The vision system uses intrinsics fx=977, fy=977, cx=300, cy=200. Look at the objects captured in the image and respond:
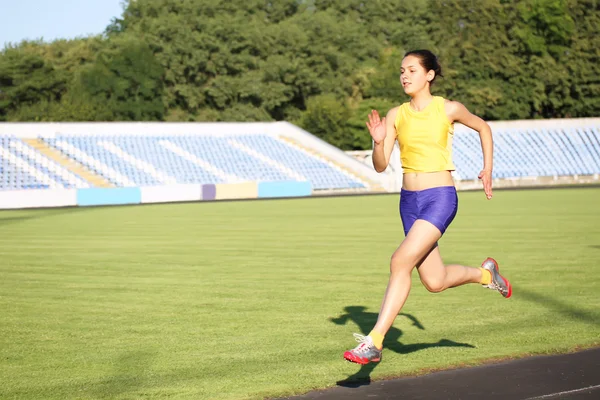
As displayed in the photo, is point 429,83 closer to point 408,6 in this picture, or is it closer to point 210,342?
point 210,342

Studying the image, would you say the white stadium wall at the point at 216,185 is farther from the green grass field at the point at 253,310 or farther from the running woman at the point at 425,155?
the running woman at the point at 425,155

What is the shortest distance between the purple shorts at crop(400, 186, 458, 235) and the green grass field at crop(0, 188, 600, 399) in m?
1.18

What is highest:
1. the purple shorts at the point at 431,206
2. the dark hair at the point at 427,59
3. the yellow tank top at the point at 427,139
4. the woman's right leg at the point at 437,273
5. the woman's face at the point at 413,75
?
the dark hair at the point at 427,59

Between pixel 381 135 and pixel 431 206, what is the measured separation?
2.12 ft

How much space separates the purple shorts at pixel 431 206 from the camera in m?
7.21

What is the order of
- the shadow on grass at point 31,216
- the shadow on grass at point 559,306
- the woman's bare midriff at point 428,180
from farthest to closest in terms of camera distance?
1. the shadow on grass at point 31,216
2. the shadow on grass at point 559,306
3. the woman's bare midriff at point 428,180

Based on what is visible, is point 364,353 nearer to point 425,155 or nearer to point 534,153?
point 425,155

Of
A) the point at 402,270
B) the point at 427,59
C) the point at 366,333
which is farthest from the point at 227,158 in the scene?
the point at 402,270

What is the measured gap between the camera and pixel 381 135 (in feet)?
23.8

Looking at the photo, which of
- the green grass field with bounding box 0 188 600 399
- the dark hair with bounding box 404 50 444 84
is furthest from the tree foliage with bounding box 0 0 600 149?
the dark hair with bounding box 404 50 444 84

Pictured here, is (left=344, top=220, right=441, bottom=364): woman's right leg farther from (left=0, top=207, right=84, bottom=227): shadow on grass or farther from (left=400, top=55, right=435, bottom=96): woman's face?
(left=0, top=207, right=84, bottom=227): shadow on grass

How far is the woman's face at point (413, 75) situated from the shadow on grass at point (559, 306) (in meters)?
3.58

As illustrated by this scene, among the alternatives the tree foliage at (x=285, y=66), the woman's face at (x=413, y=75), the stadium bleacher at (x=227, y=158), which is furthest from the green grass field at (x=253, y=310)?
the tree foliage at (x=285, y=66)

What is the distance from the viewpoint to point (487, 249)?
18.4 meters
